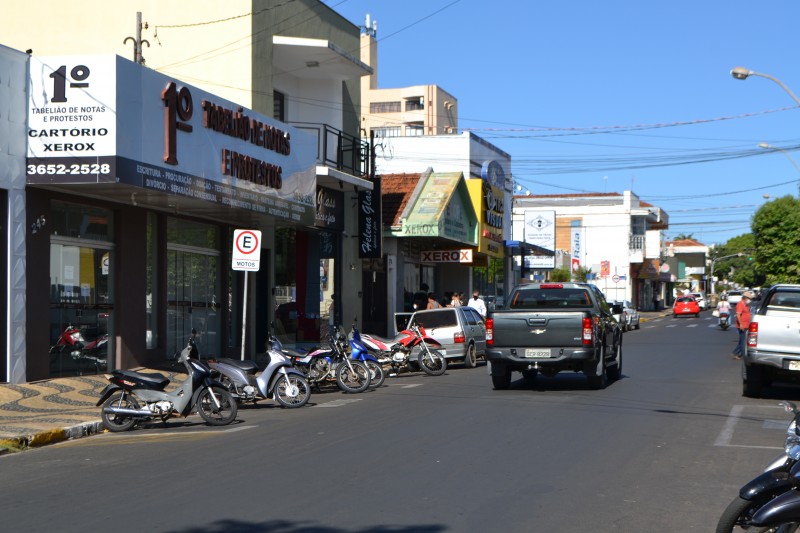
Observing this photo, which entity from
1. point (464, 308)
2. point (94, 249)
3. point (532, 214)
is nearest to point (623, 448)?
point (94, 249)

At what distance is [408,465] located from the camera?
9.88 m

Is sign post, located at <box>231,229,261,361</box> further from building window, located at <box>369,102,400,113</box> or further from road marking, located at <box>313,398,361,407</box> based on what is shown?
building window, located at <box>369,102,400,113</box>

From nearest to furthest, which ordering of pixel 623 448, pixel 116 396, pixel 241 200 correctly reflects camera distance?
pixel 623 448, pixel 116 396, pixel 241 200

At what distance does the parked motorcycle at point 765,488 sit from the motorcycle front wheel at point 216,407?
882cm

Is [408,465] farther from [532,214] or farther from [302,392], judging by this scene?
[532,214]

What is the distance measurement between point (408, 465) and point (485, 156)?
38165 millimetres

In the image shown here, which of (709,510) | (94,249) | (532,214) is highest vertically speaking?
(532,214)

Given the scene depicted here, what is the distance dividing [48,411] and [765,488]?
11.5 m

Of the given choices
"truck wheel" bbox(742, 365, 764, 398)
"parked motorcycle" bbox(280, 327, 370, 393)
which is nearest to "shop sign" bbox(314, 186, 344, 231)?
"parked motorcycle" bbox(280, 327, 370, 393)

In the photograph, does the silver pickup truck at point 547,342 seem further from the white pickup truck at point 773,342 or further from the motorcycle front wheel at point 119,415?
the motorcycle front wheel at point 119,415

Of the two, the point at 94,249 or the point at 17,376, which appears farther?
the point at 94,249

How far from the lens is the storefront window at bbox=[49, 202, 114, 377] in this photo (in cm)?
1759

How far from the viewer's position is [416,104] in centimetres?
9262

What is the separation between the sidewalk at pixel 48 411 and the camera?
12.3 m
